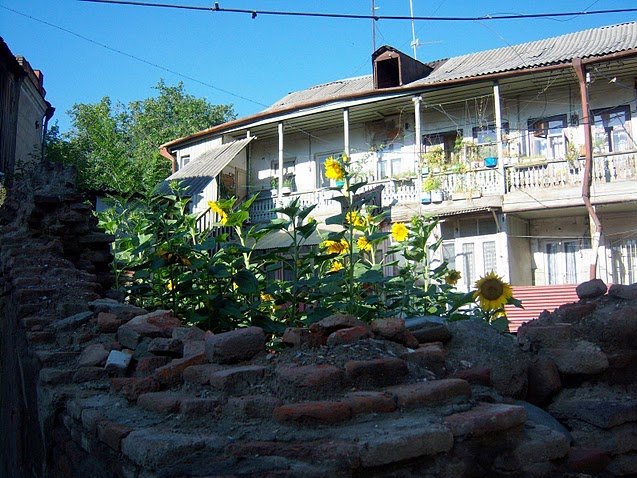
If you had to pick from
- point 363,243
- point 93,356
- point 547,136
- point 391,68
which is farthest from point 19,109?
point 93,356

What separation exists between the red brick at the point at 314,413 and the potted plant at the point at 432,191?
13130 millimetres

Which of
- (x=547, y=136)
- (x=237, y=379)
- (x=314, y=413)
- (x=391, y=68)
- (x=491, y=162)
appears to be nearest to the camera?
(x=314, y=413)

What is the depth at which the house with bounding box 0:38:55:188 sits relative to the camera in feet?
59.8

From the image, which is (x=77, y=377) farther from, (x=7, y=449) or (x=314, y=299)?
(x=7, y=449)

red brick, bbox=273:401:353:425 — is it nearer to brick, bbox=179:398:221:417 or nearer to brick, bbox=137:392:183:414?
brick, bbox=179:398:221:417

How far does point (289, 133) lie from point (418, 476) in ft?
59.3

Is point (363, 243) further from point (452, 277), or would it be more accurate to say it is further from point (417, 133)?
point (417, 133)

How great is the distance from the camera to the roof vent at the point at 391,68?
16453mm

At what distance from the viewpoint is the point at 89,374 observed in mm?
3049

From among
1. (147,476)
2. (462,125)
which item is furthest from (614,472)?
(462,125)

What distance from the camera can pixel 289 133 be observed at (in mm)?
19516

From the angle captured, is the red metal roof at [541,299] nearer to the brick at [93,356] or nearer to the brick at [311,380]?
the brick at [93,356]

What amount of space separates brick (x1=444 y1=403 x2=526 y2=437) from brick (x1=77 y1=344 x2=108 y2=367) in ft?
5.92

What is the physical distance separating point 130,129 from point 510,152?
2302 cm
